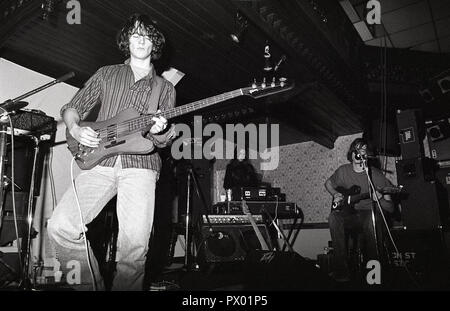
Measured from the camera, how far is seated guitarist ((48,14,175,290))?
1.86 metres

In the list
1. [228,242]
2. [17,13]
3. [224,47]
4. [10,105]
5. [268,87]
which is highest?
[224,47]

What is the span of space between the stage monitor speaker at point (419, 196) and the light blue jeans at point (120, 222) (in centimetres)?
482

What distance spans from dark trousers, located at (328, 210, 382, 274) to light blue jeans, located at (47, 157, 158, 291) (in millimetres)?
3278

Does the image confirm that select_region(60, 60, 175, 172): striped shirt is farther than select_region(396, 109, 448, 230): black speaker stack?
No

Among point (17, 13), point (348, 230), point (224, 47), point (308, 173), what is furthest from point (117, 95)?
point (308, 173)

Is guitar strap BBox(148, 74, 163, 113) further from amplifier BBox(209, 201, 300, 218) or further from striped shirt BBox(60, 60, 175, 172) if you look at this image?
amplifier BBox(209, 201, 300, 218)

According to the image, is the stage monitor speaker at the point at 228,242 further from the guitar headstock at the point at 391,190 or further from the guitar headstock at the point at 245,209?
the guitar headstock at the point at 391,190

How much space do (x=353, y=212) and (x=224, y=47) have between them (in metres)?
2.99

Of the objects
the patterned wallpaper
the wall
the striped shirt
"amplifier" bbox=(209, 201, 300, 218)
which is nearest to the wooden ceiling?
the wall

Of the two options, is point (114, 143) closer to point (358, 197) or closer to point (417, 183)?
point (358, 197)

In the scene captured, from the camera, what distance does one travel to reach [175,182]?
21.3 ft

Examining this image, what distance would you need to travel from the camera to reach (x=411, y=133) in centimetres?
570
